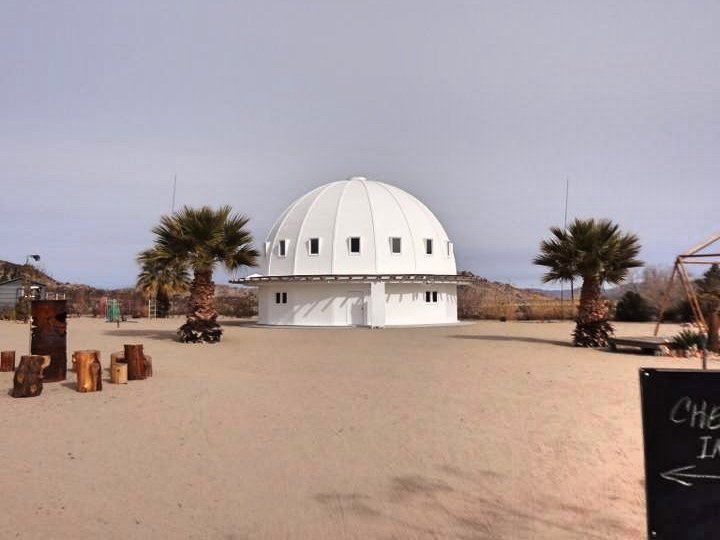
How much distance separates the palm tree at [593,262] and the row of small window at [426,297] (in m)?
14.8

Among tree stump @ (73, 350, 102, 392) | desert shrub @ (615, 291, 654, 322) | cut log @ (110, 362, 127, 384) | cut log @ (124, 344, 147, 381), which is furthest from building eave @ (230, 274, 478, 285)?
tree stump @ (73, 350, 102, 392)

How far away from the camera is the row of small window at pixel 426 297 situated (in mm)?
34625

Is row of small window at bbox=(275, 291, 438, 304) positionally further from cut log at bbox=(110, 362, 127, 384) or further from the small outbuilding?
cut log at bbox=(110, 362, 127, 384)

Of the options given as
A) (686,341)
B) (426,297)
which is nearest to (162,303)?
(426,297)

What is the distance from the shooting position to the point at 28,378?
10039 mm

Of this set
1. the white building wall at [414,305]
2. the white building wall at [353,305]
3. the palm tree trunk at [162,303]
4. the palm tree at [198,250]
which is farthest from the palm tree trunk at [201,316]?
the palm tree trunk at [162,303]

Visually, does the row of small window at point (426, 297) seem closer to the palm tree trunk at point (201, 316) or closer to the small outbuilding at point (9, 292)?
the palm tree trunk at point (201, 316)

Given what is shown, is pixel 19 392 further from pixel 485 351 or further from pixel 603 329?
pixel 603 329

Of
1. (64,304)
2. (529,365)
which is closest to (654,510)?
(529,365)

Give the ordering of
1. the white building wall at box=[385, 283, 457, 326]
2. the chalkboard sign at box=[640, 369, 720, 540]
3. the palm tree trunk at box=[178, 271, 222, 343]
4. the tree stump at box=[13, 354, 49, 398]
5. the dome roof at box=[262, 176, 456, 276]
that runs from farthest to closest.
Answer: the dome roof at box=[262, 176, 456, 276] < the white building wall at box=[385, 283, 457, 326] < the palm tree trunk at box=[178, 271, 222, 343] < the tree stump at box=[13, 354, 49, 398] < the chalkboard sign at box=[640, 369, 720, 540]

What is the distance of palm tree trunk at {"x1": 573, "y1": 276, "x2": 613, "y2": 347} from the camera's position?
19.7 metres

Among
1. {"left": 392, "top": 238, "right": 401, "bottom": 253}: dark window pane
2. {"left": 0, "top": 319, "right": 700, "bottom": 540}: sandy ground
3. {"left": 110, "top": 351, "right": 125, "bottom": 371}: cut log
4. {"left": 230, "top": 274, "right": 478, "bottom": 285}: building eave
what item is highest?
{"left": 392, "top": 238, "right": 401, "bottom": 253}: dark window pane

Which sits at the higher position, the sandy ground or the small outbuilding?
the small outbuilding

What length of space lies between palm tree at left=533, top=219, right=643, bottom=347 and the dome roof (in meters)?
14.6
